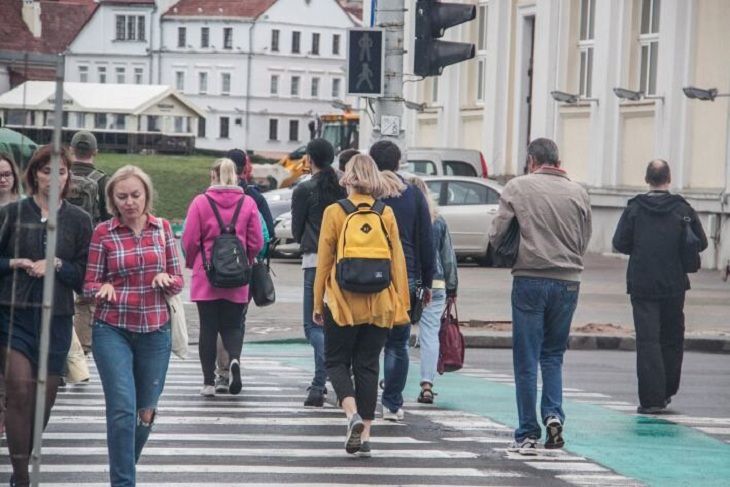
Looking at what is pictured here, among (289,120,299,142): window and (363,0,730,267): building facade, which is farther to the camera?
(289,120,299,142): window

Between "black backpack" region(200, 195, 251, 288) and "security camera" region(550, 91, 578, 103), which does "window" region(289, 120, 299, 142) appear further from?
"black backpack" region(200, 195, 251, 288)

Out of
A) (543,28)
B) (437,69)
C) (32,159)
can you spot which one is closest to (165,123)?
(543,28)

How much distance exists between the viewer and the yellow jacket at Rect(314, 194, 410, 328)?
10617 mm

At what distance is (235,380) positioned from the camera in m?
13.5

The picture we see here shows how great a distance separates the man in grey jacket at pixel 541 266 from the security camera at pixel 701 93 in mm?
20467

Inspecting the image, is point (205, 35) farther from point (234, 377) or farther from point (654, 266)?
point (654, 266)

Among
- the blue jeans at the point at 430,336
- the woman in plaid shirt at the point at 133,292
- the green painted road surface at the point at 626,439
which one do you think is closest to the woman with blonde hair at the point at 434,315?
the blue jeans at the point at 430,336

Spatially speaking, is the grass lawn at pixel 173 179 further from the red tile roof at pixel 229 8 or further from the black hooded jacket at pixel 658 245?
the black hooded jacket at pixel 658 245

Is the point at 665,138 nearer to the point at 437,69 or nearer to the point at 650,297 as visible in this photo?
the point at 437,69

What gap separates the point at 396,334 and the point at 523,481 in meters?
2.63

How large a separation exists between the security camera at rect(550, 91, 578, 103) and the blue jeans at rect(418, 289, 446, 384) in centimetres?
2387

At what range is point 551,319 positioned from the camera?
11117 millimetres

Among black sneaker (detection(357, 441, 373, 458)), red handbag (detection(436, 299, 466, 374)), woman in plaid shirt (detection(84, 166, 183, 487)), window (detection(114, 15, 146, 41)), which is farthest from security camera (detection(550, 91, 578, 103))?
window (detection(114, 15, 146, 41))

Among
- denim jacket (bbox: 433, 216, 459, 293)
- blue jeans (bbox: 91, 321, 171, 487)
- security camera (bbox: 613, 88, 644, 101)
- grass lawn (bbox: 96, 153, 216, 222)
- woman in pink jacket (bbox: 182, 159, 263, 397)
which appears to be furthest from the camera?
grass lawn (bbox: 96, 153, 216, 222)
